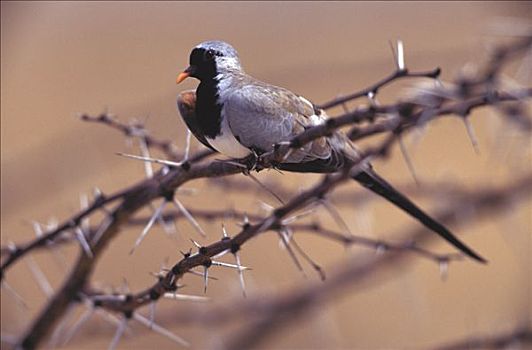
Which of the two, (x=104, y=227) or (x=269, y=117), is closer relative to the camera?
(x=269, y=117)

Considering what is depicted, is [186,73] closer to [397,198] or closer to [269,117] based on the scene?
[269,117]

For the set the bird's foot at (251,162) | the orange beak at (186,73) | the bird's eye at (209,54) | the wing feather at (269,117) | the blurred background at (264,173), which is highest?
the bird's eye at (209,54)

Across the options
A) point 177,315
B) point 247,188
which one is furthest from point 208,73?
point 177,315

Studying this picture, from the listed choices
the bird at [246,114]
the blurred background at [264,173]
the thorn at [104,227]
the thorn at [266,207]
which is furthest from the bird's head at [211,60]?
the blurred background at [264,173]

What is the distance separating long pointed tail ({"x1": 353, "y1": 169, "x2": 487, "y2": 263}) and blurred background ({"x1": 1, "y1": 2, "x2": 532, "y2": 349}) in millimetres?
483

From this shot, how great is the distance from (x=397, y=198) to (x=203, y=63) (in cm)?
55

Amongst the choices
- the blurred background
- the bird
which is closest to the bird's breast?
the bird

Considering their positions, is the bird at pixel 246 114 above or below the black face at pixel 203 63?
below

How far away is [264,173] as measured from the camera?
3312 millimetres

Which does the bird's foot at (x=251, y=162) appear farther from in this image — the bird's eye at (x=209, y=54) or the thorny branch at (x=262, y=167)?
the bird's eye at (x=209, y=54)

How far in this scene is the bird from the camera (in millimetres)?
2004

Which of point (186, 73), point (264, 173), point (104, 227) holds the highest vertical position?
point (186, 73)

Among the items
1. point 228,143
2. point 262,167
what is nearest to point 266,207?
point 228,143

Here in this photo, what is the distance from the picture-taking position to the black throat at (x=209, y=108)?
206 centimetres
